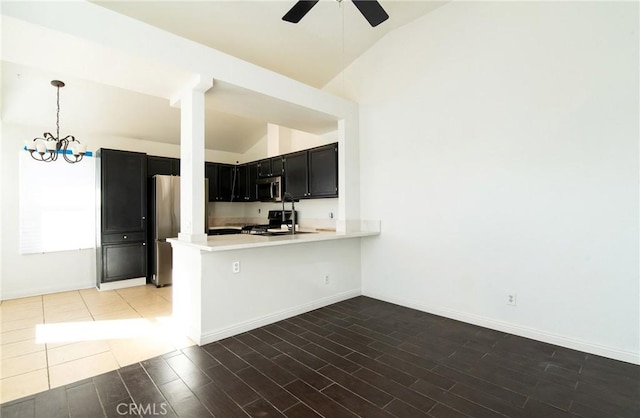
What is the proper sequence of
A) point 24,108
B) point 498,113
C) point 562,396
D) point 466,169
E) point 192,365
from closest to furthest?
point 562,396 < point 192,365 < point 498,113 < point 466,169 < point 24,108

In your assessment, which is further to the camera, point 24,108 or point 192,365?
point 24,108

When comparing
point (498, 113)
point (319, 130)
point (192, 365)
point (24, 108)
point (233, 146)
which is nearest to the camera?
point (192, 365)

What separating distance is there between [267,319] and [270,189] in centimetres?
271

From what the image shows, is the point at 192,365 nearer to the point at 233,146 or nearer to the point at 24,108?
the point at 24,108

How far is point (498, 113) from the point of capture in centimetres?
304

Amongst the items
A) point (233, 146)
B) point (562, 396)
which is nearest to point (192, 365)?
point (562, 396)

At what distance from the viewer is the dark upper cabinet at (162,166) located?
5164 millimetres

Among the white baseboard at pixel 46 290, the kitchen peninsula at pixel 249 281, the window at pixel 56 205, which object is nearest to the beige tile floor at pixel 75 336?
the white baseboard at pixel 46 290

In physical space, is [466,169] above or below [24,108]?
below

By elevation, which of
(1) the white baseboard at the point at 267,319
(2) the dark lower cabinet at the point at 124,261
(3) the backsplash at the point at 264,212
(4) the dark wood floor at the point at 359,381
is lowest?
(4) the dark wood floor at the point at 359,381

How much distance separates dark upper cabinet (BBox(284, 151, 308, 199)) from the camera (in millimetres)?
4773

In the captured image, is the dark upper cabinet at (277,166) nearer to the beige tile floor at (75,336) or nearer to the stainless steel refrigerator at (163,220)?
the stainless steel refrigerator at (163,220)

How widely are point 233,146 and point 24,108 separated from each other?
3247mm

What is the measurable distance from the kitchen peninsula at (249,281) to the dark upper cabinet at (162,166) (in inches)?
104
